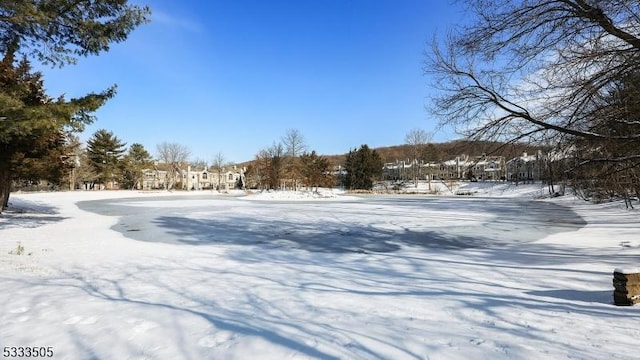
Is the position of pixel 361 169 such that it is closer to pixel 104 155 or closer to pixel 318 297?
pixel 104 155

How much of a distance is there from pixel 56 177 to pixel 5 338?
19602mm

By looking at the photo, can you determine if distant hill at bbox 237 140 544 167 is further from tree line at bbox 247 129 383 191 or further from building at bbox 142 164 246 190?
building at bbox 142 164 246 190

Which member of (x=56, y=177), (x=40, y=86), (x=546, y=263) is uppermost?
(x=40, y=86)

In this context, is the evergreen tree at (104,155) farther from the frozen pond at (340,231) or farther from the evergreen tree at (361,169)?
the frozen pond at (340,231)

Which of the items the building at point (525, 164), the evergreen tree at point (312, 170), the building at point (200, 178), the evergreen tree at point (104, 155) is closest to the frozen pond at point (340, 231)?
the building at point (525, 164)

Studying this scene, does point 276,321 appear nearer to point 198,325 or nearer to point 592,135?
point 198,325

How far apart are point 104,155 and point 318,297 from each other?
221 ft

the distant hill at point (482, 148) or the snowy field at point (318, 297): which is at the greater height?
the distant hill at point (482, 148)

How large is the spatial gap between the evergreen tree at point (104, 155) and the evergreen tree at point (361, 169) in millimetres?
37881

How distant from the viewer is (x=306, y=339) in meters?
Answer: 4.04

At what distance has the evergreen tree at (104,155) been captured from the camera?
63.8 metres

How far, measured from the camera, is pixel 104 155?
211ft

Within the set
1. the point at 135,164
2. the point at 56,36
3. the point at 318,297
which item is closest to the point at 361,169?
the point at 135,164

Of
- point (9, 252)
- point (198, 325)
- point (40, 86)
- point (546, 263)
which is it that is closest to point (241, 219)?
point (9, 252)
